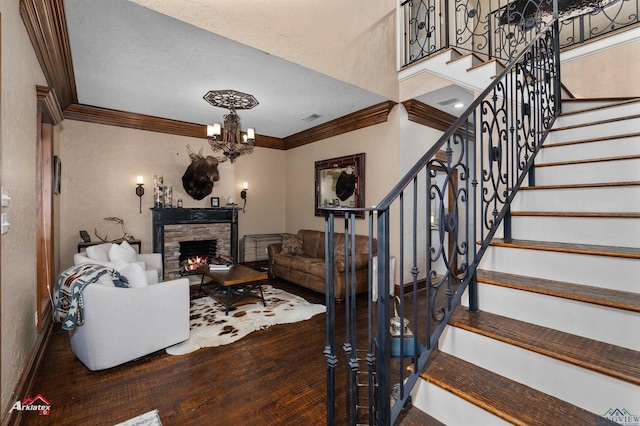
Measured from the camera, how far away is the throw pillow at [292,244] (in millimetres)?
5809

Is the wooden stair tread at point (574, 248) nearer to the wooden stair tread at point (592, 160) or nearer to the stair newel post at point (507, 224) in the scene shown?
the stair newel post at point (507, 224)

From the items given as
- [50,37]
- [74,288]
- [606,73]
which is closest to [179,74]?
[50,37]

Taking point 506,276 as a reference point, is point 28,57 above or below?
above

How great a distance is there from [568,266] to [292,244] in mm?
4681

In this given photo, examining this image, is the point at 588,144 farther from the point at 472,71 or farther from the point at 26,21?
the point at 26,21

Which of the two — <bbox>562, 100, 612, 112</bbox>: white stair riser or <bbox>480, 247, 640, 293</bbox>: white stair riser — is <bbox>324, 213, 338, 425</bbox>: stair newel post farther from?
<bbox>562, 100, 612, 112</bbox>: white stair riser

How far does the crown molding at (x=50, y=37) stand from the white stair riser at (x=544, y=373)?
140 inches

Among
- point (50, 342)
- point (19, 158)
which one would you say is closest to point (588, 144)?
point (19, 158)

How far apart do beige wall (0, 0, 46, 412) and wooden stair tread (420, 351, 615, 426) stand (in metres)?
2.47

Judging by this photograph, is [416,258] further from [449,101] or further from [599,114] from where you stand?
[449,101]

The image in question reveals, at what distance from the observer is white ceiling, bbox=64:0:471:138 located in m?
2.65

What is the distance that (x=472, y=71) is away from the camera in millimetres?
3449

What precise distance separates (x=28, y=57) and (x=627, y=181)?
14.6ft

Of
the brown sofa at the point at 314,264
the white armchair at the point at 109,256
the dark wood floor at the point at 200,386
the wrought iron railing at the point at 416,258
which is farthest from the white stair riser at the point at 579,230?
the white armchair at the point at 109,256
